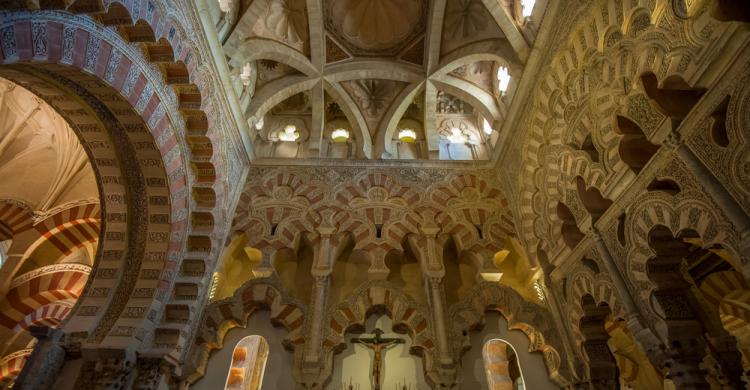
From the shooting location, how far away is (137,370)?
5082 millimetres

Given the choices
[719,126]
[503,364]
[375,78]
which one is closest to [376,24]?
[375,78]

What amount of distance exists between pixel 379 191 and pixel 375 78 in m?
2.76

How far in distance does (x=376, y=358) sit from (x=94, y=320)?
432 centimetres

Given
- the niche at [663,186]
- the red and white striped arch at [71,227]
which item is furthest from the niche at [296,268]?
the red and white striped arch at [71,227]

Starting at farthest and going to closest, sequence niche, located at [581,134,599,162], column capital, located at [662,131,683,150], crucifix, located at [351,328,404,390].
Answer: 1. crucifix, located at [351,328,404,390]
2. niche, located at [581,134,599,162]
3. column capital, located at [662,131,683,150]

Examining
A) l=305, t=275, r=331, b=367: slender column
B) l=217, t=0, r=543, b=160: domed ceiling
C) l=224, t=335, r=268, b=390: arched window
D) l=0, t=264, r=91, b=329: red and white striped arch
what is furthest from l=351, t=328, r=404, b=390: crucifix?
l=0, t=264, r=91, b=329: red and white striped arch

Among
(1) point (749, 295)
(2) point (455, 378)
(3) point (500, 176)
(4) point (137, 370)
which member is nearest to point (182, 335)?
(4) point (137, 370)

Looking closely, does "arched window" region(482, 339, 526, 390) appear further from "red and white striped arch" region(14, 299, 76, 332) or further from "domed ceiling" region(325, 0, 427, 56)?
"red and white striped arch" region(14, 299, 76, 332)

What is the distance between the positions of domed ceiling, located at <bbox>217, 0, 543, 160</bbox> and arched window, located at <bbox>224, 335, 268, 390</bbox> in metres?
4.46

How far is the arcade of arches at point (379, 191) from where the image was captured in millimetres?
3854

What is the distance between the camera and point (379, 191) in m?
7.67

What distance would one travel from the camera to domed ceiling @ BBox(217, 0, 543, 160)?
7.37 metres

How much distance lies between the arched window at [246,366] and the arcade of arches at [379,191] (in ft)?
0.24

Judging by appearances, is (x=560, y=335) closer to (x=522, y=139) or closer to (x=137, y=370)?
(x=522, y=139)
